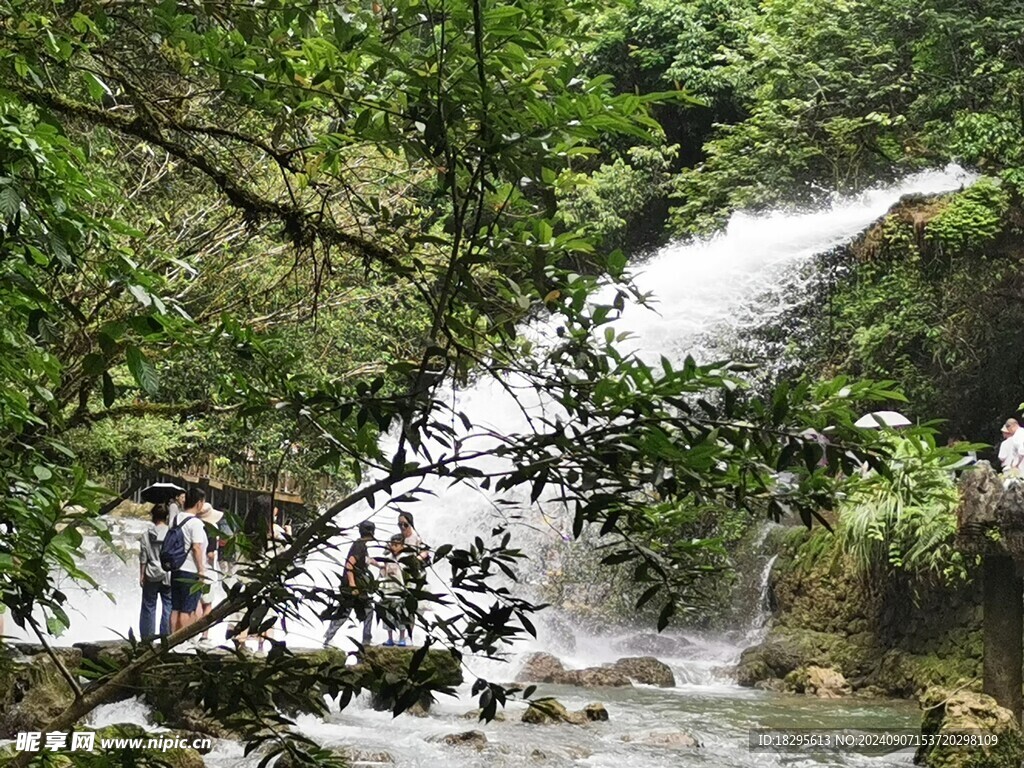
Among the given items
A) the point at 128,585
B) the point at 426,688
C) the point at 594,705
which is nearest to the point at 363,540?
the point at 426,688

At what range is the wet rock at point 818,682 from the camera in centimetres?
1067

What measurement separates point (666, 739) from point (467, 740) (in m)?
1.37

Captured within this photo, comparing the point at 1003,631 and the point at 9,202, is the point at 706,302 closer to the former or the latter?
the point at 1003,631

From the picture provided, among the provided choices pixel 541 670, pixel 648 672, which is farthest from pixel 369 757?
pixel 648 672

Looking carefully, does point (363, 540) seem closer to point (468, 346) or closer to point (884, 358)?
point (468, 346)

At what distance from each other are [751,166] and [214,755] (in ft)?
47.0

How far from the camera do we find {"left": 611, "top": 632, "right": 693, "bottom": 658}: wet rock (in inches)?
516

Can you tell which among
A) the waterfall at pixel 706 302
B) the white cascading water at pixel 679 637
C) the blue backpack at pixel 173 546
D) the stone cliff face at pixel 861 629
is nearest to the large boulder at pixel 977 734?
the white cascading water at pixel 679 637

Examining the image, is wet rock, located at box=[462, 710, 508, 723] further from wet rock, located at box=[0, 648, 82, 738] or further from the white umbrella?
the white umbrella

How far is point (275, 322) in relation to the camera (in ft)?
25.1

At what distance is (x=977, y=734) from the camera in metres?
6.48

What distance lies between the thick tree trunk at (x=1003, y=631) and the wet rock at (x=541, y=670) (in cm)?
438

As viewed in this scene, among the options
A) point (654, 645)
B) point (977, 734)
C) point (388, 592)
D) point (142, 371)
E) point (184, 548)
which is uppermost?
point (184, 548)

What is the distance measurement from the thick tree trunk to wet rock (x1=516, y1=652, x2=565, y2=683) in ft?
14.4
